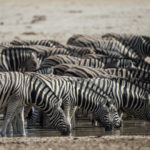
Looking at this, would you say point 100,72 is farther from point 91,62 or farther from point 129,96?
point 91,62

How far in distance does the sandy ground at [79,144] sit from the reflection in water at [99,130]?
8.23 ft

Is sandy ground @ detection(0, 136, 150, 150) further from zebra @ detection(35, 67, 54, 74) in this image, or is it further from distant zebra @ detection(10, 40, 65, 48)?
distant zebra @ detection(10, 40, 65, 48)

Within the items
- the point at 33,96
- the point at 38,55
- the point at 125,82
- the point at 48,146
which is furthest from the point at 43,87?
the point at 38,55

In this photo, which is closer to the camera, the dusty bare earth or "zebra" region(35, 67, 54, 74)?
"zebra" region(35, 67, 54, 74)

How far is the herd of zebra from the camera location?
33.7 feet

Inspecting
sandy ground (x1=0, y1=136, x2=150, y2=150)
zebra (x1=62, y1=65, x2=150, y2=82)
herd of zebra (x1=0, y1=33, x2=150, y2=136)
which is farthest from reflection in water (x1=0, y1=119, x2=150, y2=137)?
sandy ground (x1=0, y1=136, x2=150, y2=150)

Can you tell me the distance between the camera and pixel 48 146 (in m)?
7.57

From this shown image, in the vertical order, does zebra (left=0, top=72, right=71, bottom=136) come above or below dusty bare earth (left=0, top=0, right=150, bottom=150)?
below

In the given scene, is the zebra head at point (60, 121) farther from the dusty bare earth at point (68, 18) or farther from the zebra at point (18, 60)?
the dusty bare earth at point (68, 18)

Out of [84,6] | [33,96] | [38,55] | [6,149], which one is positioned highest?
[84,6]

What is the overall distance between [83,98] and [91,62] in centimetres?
336

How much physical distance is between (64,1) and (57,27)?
1173cm

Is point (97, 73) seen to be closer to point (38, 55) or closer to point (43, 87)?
point (43, 87)

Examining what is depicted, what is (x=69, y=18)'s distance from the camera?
3194cm
